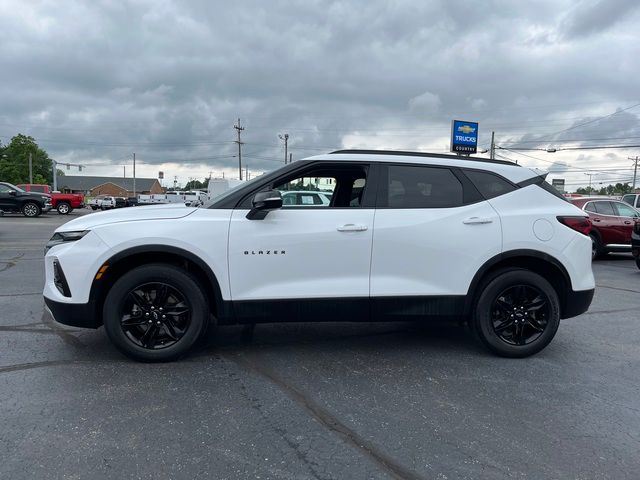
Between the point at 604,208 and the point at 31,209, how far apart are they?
27318 millimetres

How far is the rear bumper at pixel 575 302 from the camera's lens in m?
4.30

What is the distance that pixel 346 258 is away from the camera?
395cm

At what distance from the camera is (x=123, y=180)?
426 feet

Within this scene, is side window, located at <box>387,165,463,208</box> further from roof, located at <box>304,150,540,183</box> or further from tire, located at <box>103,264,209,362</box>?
tire, located at <box>103,264,209,362</box>

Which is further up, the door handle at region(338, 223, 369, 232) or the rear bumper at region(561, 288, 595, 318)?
the door handle at region(338, 223, 369, 232)

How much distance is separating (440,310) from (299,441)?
6.07 feet

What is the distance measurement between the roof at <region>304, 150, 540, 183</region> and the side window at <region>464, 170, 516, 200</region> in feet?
0.18

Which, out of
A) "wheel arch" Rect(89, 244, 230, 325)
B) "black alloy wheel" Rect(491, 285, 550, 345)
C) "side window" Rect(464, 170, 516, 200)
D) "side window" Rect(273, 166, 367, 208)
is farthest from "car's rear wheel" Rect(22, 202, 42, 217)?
"black alloy wheel" Rect(491, 285, 550, 345)

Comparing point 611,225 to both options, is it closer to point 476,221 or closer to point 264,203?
point 476,221

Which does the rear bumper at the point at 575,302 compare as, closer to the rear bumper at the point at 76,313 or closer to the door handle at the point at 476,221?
the door handle at the point at 476,221

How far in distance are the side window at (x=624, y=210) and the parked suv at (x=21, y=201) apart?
1072 inches

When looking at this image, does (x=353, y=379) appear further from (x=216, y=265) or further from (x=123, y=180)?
(x=123, y=180)

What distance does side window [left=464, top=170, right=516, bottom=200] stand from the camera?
168 inches

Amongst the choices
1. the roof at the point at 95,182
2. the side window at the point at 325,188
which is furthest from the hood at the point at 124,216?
the roof at the point at 95,182
